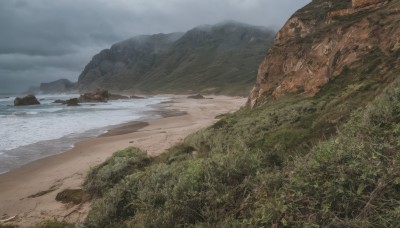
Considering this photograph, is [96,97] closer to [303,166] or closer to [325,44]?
[325,44]

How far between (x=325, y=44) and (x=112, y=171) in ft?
33.9

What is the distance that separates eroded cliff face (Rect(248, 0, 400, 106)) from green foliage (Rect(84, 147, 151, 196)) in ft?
22.1

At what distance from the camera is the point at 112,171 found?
951 centimetres

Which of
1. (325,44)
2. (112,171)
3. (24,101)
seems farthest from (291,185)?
(24,101)

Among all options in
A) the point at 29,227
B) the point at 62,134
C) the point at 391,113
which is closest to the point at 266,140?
the point at 391,113

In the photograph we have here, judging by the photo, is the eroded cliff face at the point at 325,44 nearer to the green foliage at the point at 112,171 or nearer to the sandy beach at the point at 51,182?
the sandy beach at the point at 51,182

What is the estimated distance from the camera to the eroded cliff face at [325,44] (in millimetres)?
11664

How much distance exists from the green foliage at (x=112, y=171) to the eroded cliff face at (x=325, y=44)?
674 centimetres

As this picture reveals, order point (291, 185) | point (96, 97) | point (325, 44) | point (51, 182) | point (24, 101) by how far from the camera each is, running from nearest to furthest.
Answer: point (291, 185)
point (51, 182)
point (325, 44)
point (24, 101)
point (96, 97)

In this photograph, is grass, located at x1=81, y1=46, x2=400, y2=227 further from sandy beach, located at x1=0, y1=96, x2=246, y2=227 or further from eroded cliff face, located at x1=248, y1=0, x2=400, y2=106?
eroded cliff face, located at x1=248, y1=0, x2=400, y2=106

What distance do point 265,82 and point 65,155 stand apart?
1051 centimetres

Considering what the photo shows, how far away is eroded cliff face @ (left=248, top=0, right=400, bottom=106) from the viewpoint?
38.3 ft

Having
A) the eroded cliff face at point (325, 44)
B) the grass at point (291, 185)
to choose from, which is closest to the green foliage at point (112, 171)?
the grass at point (291, 185)

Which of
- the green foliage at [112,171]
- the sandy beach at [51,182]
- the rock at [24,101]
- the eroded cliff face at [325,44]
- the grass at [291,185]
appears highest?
the eroded cliff face at [325,44]
